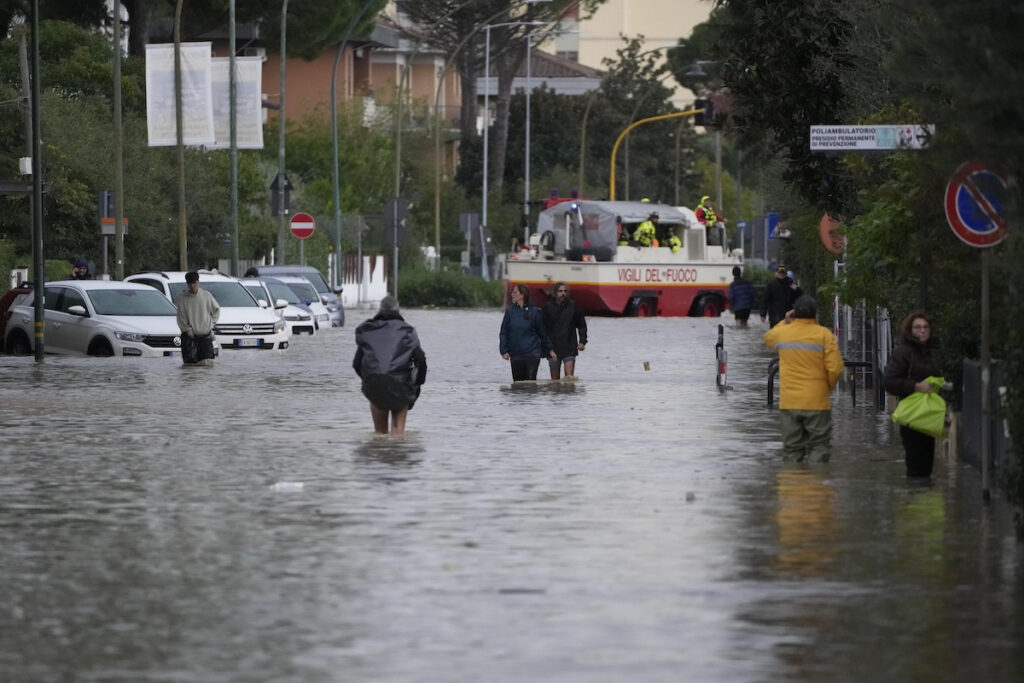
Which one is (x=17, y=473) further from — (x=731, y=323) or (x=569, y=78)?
(x=569, y=78)

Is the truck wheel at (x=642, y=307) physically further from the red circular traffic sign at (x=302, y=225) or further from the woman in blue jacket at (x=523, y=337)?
the woman in blue jacket at (x=523, y=337)

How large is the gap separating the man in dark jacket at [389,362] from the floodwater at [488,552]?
427mm

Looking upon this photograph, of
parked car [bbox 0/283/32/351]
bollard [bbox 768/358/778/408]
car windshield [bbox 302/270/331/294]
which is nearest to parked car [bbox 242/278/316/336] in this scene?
car windshield [bbox 302/270/331/294]

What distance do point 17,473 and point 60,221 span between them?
37784mm

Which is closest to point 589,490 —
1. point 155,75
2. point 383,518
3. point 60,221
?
point 383,518

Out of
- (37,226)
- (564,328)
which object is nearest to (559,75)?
(37,226)

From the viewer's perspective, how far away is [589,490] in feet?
54.0

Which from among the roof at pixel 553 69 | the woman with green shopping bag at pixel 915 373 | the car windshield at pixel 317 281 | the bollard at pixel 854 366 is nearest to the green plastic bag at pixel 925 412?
the woman with green shopping bag at pixel 915 373

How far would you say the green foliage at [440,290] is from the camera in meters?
74.0

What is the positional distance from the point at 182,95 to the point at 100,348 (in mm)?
13577

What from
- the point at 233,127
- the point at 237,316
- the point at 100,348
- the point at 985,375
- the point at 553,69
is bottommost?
the point at 100,348

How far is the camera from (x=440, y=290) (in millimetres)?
74125

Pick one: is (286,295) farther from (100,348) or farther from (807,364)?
(807,364)

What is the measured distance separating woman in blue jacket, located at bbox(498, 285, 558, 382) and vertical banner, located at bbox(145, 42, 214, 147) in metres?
21.2
